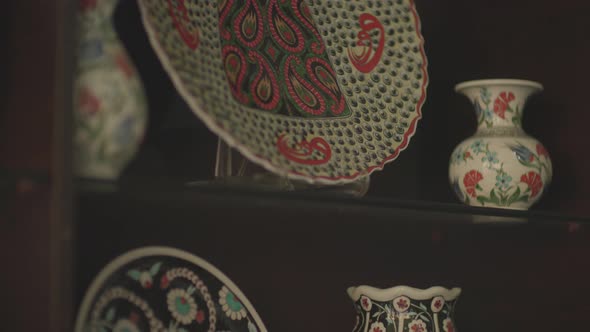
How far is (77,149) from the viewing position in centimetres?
46

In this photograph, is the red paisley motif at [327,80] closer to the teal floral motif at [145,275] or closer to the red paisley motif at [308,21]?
the red paisley motif at [308,21]

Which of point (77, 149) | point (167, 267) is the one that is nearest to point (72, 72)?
point (77, 149)

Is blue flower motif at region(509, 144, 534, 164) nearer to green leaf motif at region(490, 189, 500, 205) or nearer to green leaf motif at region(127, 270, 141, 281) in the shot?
green leaf motif at region(490, 189, 500, 205)

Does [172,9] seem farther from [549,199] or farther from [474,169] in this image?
[549,199]

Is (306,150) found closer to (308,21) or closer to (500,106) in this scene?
(308,21)

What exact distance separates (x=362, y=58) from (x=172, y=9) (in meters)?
0.23

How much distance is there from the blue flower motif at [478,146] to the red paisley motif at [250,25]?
0.91 feet

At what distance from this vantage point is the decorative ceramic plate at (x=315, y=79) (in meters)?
0.69

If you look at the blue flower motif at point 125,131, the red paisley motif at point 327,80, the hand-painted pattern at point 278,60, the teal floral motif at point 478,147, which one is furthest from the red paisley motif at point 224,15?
the teal floral motif at point 478,147

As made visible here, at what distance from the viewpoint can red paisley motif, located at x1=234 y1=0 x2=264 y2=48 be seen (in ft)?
2.33

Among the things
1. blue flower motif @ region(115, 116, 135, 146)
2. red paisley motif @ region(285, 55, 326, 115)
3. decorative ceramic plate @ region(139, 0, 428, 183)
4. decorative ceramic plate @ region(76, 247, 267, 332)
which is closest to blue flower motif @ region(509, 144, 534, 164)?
decorative ceramic plate @ region(139, 0, 428, 183)

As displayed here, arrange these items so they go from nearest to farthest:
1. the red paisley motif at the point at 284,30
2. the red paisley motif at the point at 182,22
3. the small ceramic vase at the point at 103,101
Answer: the small ceramic vase at the point at 103,101
the red paisley motif at the point at 182,22
the red paisley motif at the point at 284,30

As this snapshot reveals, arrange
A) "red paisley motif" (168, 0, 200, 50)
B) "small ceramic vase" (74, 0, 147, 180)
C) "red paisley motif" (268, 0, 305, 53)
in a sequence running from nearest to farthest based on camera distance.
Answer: "small ceramic vase" (74, 0, 147, 180)
"red paisley motif" (168, 0, 200, 50)
"red paisley motif" (268, 0, 305, 53)

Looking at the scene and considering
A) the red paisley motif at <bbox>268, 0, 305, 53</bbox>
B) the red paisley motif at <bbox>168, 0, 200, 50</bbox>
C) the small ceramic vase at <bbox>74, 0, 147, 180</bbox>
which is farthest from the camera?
the red paisley motif at <bbox>268, 0, 305, 53</bbox>
